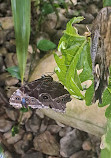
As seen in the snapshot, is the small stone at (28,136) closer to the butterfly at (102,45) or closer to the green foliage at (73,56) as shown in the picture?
the green foliage at (73,56)

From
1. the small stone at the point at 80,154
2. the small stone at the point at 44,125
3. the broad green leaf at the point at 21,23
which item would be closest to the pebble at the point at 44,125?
the small stone at the point at 44,125

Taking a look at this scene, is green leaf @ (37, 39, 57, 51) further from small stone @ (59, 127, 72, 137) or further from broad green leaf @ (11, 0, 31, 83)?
small stone @ (59, 127, 72, 137)

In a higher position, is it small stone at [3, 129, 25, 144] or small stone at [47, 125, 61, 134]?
small stone at [47, 125, 61, 134]

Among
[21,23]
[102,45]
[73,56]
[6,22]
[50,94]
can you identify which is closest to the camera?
[102,45]

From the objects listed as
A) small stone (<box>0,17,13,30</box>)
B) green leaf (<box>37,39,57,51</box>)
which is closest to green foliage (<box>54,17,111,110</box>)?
green leaf (<box>37,39,57,51</box>)

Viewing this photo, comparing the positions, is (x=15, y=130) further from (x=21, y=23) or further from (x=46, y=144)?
(x=21, y=23)

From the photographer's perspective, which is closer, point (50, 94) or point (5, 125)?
point (50, 94)

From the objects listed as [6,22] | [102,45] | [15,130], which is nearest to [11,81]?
[15,130]

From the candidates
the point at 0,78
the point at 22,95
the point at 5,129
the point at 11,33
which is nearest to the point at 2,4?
the point at 11,33
